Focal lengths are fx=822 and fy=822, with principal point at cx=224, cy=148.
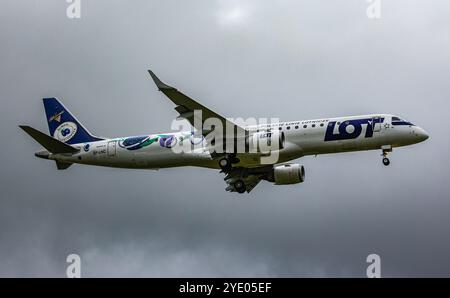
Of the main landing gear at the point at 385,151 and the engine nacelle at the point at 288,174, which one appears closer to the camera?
the main landing gear at the point at 385,151

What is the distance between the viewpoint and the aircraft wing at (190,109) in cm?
4866

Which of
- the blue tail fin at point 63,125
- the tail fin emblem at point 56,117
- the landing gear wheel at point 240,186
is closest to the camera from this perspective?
the landing gear wheel at point 240,186

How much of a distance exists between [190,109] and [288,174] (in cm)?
934

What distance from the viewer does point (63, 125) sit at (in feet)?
198

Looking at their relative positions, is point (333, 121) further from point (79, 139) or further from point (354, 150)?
point (79, 139)

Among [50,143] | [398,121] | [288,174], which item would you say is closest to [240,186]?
[288,174]

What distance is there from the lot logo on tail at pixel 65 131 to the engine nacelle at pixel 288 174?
1490cm

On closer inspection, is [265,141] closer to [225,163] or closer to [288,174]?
[225,163]

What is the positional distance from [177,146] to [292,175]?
27.1ft

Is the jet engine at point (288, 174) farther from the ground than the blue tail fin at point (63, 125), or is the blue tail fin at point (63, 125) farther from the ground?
the blue tail fin at point (63, 125)

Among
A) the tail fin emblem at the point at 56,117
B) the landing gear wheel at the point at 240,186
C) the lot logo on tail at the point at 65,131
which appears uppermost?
the tail fin emblem at the point at 56,117

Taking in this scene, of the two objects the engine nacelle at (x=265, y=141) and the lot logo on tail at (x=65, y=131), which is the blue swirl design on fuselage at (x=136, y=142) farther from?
the engine nacelle at (x=265, y=141)

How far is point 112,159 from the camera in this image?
185 feet

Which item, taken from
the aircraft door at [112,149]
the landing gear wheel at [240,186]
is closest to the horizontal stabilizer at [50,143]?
the aircraft door at [112,149]
